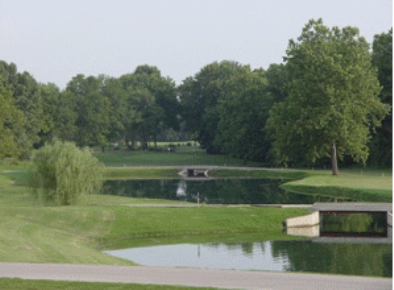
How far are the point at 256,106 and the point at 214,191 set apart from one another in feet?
132

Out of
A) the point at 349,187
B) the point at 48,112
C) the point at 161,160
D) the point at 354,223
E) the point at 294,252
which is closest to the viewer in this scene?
the point at 294,252

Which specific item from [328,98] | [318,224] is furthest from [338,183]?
[318,224]

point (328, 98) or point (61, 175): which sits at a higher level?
point (328, 98)

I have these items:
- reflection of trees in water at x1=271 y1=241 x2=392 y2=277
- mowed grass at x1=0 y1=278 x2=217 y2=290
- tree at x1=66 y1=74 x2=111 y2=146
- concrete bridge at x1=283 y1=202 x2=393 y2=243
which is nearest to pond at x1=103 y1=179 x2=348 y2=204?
concrete bridge at x1=283 y1=202 x2=393 y2=243

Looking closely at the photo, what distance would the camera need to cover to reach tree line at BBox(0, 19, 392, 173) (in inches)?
3371

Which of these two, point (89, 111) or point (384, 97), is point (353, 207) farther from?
point (89, 111)

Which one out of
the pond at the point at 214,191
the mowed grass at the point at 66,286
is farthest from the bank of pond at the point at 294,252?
the mowed grass at the point at 66,286

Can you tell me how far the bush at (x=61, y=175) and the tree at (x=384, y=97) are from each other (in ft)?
175

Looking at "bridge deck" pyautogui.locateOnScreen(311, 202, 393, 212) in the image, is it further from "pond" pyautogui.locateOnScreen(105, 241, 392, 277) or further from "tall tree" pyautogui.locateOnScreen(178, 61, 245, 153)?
"tall tree" pyautogui.locateOnScreen(178, 61, 245, 153)

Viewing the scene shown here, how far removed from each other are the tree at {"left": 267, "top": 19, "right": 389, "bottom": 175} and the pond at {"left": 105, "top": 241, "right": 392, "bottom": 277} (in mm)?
42764

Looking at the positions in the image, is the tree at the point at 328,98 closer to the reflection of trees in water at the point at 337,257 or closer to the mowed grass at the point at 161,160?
the mowed grass at the point at 161,160

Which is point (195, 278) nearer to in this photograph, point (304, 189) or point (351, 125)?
point (304, 189)

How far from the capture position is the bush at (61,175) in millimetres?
53156

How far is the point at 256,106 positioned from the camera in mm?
118500
